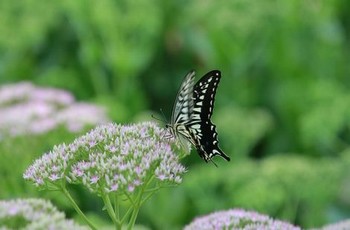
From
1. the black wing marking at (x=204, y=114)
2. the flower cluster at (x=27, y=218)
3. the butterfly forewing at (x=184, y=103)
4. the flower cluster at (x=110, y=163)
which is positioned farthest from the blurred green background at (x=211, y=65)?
the flower cluster at (x=27, y=218)

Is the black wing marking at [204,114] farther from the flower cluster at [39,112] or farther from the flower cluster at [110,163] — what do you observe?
the flower cluster at [39,112]

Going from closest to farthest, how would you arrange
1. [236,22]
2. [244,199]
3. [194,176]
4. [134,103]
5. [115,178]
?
[115,178], [244,199], [194,176], [236,22], [134,103]

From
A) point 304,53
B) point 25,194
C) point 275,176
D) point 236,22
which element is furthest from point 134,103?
point 25,194

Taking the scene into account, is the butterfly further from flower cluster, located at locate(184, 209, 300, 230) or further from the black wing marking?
flower cluster, located at locate(184, 209, 300, 230)

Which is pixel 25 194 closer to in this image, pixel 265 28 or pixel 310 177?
pixel 310 177

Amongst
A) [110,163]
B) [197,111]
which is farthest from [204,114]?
[110,163]
